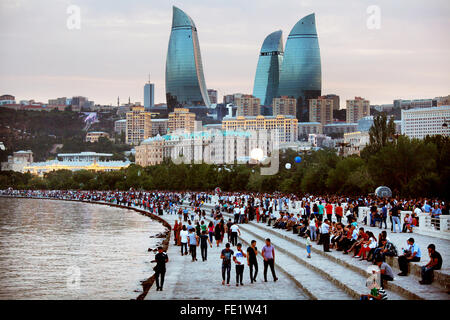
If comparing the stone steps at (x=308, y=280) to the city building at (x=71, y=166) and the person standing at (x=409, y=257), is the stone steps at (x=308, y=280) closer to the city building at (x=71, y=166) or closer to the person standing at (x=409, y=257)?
the person standing at (x=409, y=257)

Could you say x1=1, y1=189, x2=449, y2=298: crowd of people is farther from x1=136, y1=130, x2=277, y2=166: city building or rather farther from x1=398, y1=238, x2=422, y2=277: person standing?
x1=136, y1=130, x2=277, y2=166: city building

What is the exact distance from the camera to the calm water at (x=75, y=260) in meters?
17.6

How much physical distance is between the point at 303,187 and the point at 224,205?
44.7 ft

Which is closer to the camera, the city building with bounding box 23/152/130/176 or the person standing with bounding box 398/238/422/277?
the person standing with bounding box 398/238/422/277

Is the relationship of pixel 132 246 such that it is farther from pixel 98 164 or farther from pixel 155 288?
pixel 98 164

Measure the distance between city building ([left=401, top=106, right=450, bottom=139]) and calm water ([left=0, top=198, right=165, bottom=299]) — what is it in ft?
238

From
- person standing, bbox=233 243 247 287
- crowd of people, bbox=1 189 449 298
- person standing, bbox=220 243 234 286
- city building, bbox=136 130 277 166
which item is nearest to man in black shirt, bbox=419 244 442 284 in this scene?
crowd of people, bbox=1 189 449 298

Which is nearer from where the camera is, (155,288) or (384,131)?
(155,288)

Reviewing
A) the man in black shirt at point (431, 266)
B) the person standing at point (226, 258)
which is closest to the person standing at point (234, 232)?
the person standing at point (226, 258)

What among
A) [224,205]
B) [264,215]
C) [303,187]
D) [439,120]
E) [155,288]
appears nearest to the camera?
[155,288]

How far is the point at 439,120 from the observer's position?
104312 millimetres

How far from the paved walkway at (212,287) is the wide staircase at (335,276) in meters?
0.33

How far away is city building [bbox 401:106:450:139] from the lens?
4119 inches
